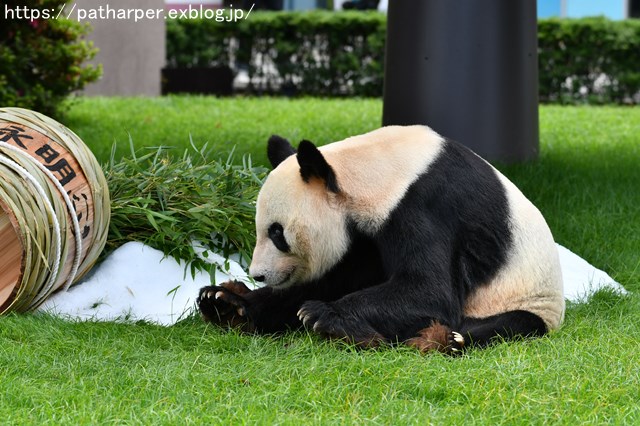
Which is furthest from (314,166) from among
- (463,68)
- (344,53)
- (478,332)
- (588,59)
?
(588,59)

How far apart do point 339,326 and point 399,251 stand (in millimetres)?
373

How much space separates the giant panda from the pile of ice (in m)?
0.54

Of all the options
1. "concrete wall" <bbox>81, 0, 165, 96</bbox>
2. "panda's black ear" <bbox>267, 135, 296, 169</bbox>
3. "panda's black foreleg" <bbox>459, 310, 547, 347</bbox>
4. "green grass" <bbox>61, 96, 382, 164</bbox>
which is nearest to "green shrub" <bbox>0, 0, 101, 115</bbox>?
"green grass" <bbox>61, 96, 382, 164</bbox>

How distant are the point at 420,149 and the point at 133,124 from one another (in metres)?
6.45

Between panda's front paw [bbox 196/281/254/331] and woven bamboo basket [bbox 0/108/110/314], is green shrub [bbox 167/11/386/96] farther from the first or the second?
panda's front paw [bbox 196/281/254/331]

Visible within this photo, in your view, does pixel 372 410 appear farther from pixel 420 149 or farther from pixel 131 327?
pixel 131 327

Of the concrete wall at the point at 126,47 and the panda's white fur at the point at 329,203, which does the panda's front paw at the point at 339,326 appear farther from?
the concrete wall at the point at 126,47

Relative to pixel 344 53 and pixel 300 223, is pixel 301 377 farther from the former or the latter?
pixel 344 53

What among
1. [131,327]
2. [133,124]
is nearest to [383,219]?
[131,327]

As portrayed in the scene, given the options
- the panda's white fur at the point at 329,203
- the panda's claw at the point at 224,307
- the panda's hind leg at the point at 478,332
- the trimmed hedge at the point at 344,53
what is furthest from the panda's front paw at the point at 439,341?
the trimmed hedge at the point at 344,53

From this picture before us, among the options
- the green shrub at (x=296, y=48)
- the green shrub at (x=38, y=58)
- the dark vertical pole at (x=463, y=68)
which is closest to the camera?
the dark vertical pole at (x=463, y=68)

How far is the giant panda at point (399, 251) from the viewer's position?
12.8 feet

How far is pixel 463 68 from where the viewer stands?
7.64 m

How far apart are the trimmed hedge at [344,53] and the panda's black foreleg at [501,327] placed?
11.4 metres
